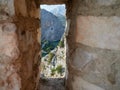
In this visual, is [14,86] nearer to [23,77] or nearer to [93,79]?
[23,77]

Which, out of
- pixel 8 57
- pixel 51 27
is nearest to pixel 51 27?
pixel 51 27

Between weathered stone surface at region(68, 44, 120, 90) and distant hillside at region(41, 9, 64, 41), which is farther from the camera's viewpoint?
distant hillside at region(41, 9, 64, 41)

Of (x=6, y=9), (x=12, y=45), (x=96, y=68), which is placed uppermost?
(x=6, y=9)

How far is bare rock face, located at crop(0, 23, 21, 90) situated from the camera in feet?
3.08

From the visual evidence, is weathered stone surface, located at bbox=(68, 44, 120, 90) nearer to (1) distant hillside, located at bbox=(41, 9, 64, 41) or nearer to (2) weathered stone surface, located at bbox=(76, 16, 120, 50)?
(2) weathered stone surface, located at bbox=(76, 16, 120, 50)

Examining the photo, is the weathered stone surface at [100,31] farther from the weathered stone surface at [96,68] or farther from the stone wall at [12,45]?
the stone wall at [12,45]

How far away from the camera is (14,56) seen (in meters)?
0.97

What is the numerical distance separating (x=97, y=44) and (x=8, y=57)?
404 millimetres

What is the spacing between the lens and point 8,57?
96cm

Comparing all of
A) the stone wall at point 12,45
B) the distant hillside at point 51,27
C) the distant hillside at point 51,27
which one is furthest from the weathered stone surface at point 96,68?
the distant hillside at point 51,27

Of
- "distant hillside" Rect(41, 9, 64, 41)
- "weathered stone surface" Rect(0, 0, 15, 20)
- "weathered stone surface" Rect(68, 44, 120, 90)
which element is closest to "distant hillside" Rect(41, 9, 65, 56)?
"distant hillside" Rect(41, 9, 64, 41)

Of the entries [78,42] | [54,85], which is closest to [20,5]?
[78,42]

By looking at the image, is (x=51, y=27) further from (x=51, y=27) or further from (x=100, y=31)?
(x=100, y=31)

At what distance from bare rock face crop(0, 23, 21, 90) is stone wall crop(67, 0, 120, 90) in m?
0.31
